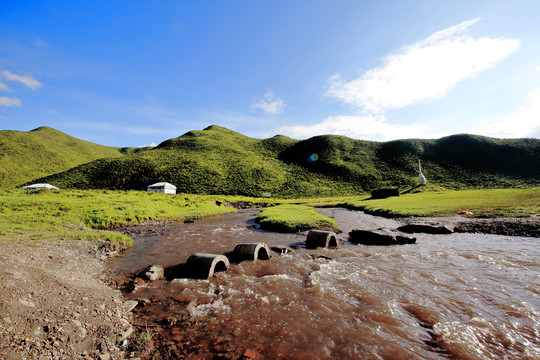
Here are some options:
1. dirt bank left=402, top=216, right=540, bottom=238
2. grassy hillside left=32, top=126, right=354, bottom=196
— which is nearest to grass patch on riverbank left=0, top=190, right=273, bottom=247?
dirt bank left=402, top=216, right=540, bottom=238

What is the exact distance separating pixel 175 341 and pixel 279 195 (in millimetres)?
78960

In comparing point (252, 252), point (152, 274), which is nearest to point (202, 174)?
point (252, 252)

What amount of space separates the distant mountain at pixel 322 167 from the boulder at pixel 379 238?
66082 mm

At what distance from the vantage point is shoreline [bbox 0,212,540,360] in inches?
167

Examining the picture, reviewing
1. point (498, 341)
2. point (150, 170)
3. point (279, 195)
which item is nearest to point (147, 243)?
point (498, 341)

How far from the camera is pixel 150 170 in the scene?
95.9 meters

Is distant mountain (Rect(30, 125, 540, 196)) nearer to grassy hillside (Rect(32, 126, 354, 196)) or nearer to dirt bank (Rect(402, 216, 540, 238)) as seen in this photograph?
grassy hillside (Rect(32, 126, 354, 196))

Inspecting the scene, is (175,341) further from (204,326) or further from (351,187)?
(351,187)

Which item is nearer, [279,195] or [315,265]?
[315,265]

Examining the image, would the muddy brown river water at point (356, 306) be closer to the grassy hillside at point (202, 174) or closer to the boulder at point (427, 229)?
the boulder at point (427, 229)

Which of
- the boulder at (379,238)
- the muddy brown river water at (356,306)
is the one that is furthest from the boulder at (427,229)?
the muddy brown river water at (356,306)

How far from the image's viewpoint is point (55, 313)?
17.4 feet

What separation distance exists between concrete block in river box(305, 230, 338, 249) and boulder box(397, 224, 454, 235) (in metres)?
9.06

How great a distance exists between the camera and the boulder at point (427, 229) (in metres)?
18.7
